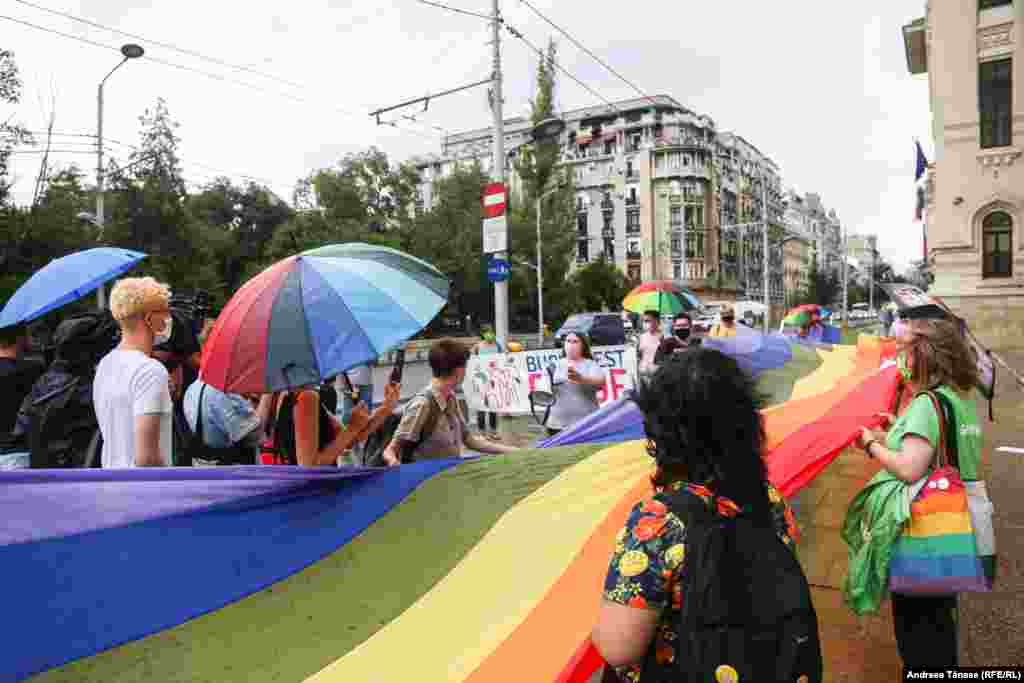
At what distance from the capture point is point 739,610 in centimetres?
155

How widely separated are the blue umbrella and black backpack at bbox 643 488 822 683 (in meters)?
4.41

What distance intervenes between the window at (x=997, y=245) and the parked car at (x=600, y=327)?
13.2 m

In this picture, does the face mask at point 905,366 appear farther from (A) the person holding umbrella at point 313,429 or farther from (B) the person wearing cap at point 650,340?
(B) the person wearing cap at point 650,340

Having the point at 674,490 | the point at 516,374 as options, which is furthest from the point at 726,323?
the point at 674,490

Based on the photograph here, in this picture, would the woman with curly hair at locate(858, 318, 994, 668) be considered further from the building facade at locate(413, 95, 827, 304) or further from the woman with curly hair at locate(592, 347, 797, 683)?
the building facade at locate(413, 95, 827, 304)

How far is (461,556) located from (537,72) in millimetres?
48379

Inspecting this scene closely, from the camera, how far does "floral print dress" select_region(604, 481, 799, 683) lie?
1609 millimetres

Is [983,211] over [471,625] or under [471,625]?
over

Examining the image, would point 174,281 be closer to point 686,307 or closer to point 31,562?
point 686,307

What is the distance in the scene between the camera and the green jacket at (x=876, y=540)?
116 inches

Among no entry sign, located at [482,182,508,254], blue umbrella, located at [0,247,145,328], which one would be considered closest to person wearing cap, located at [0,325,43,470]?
blue umbrella, located at [0,247,145,328]

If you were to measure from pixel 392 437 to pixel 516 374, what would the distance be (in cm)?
549

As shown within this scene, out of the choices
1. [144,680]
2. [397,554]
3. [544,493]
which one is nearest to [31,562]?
[144,680]

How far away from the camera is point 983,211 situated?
81.4 feet
